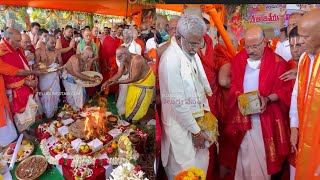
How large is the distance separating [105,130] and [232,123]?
0.87 meters

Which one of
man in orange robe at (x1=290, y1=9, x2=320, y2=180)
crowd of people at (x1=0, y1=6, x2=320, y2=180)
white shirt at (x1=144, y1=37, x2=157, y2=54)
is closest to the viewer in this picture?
man in orange robe at (x1=290, y1=9, x2=320, y2=180)

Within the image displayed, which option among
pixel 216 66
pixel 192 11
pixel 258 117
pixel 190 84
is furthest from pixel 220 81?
pixel 192 11

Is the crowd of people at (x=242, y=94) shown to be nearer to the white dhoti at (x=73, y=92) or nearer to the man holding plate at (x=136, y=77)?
the man holding plate at (x=136, y=77)

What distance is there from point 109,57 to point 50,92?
457 millimetres

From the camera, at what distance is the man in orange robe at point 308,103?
1.62 metres

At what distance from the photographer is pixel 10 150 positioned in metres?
1.92

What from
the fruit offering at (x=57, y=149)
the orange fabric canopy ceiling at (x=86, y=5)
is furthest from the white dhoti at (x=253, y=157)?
the fruit offering at (x=57, y=149)

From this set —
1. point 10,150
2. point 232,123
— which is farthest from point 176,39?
point 10,150

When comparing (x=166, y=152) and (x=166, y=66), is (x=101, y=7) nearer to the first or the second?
(x=166, y=66)

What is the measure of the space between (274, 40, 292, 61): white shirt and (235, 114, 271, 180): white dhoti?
415 mm

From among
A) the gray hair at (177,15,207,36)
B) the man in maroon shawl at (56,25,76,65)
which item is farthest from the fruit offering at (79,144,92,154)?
the gray hair at (177,15,207,36)

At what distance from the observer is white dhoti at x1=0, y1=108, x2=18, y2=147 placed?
6.18 feet

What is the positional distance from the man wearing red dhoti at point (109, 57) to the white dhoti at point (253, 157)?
3.15ft

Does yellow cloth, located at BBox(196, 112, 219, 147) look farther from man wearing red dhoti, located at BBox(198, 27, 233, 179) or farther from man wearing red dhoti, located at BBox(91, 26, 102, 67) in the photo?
man wearing red dhoti, located at BBox(91, 26, 102, 67)
